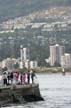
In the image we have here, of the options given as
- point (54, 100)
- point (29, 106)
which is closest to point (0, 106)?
point (29, 106)

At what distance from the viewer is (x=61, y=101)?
193 feet

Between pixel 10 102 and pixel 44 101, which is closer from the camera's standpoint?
pixel 10 102

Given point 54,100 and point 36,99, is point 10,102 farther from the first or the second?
point 54,100

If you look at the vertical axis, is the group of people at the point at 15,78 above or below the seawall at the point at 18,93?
above

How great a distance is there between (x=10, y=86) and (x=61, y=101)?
263 inches

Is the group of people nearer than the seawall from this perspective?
No

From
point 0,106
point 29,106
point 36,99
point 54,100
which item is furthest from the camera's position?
point 54,100

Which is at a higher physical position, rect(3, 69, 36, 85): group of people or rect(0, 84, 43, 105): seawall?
rect(3, 69, 36, 85): group of people

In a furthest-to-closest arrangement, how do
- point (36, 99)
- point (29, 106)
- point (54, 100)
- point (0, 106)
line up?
point (54, 100), point (36, 99), point (29, 106), point (0, 106)

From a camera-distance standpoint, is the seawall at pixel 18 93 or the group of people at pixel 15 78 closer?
the seawall at pixel 18 93

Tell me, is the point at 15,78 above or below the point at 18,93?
above

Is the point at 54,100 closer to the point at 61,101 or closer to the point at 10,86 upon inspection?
the point at 61,101

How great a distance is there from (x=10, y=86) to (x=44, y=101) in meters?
5.16

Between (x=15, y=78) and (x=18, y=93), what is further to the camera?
(x=15, y=78)
